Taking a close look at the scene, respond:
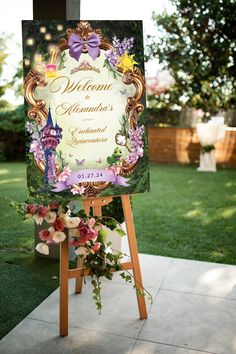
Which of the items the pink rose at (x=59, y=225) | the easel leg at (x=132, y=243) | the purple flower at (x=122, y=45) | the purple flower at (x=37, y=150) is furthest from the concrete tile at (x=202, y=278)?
the purple flower at (x=122, y=45)

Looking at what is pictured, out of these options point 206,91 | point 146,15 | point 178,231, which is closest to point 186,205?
point 178,231

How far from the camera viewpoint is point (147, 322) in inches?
74.2

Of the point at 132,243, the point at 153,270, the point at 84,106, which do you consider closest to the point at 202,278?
the point at 153,270

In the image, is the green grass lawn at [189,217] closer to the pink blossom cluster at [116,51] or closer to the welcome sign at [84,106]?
the welcome sign at [84,106]

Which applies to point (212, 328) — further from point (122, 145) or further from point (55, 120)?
point (55, 120)

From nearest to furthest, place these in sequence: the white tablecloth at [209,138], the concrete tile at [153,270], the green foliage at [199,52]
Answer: the concrete tile at [153,270], the white tablecloth at [209,138], the green foliage at [199,52]

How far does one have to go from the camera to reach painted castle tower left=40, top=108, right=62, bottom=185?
1701 mm

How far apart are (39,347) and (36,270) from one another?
32.5 inches

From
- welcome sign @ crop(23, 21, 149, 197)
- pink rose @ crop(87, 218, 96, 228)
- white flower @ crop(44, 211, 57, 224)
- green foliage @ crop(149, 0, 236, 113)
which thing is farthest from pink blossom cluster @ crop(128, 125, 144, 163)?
green foliage @ crop(149, 0, 236, 113)

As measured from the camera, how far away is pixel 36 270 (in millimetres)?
2477

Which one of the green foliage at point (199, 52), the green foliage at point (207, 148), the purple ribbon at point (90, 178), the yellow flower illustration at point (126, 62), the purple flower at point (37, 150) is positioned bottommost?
the green foliage at point (207, 148)

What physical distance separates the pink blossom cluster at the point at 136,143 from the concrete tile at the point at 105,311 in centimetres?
82

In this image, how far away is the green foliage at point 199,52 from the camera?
644 cm

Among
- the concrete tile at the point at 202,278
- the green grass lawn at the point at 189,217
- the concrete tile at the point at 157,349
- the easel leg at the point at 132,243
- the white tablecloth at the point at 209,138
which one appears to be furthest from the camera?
the white tablecloth at the point at 209,138
